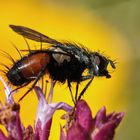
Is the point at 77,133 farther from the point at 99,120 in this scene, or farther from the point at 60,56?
the point at 60,56

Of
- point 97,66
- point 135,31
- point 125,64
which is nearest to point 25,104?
point 125,64

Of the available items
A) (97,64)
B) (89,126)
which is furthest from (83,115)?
(97,64)

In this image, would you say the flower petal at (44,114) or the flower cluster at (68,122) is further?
the flower petal at (44,114)

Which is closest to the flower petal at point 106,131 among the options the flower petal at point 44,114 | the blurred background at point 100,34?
the flower petal at point 44,114

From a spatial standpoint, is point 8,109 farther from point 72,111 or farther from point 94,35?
point 94,35

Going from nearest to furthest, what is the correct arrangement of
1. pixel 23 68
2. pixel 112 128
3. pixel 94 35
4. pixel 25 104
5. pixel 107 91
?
pixel 112 128, pixel 23 68, pixel 25 104, pixel 107 91, pixel 94 35

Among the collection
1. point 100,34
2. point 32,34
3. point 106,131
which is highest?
point 32,34

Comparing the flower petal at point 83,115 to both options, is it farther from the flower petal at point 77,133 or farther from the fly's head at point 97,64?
the fly's head at point 97,64
